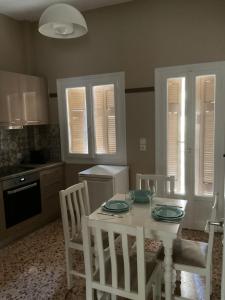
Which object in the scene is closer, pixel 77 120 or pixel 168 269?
pixel 168 269

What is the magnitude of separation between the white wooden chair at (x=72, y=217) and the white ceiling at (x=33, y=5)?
2.45 m

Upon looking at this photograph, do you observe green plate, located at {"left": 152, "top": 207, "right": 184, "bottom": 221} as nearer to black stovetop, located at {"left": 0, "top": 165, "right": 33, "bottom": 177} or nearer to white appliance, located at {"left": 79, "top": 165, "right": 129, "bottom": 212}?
white appliance, located at {"left": 79, "top": 165, "right": 129, "bottom": 212}

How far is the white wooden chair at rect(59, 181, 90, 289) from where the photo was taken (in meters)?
2.18

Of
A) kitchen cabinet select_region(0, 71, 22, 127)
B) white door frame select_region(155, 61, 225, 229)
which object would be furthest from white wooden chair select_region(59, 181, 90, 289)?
kitchen cabinet select_region(0, 71, 22, 127)

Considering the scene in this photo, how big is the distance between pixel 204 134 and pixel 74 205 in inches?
72.1

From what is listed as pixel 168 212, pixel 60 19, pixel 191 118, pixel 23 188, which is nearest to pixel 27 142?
pixel 23 188

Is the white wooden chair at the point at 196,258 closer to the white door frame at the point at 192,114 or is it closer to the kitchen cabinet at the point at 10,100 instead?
the white door frame at the point at 192,114

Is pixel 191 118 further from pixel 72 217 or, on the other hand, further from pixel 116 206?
pixel 72 217

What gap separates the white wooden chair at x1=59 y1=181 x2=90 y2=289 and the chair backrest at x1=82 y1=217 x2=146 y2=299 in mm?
560

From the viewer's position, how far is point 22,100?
11.7ft

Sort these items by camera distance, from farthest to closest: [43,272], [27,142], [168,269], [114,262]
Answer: [27,142]
[43,272]
[168,269]
[114,262]

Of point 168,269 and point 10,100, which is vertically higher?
point 10,100

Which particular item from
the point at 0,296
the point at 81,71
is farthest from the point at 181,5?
the point at 0,296

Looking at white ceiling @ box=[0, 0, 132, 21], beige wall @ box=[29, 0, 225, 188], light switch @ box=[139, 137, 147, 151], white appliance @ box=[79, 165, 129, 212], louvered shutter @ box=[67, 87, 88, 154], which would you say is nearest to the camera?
beige wall @ box=[29, 0, 225, 188]
